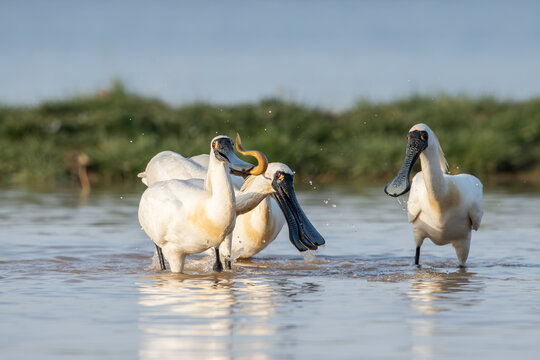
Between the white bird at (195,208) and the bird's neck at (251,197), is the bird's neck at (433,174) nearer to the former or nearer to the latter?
the bird's neck at (251,197)

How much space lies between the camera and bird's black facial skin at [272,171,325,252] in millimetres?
9641

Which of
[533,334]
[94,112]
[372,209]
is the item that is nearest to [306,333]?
[533,334]

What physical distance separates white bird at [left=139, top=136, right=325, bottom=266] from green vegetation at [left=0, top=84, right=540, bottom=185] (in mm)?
12432

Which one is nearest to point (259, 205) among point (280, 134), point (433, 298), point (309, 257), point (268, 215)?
point (268, 215)

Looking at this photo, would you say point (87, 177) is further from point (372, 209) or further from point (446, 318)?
point (446, 318)

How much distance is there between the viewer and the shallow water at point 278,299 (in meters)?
6.08

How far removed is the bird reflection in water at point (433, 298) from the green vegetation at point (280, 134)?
1430 centimetres

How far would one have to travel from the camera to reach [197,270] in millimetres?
10281

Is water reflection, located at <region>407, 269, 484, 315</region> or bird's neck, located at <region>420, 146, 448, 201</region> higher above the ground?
bird's neck, located at <region>420, 146, 448, 201</region>

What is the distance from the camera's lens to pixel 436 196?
9977 millimetres

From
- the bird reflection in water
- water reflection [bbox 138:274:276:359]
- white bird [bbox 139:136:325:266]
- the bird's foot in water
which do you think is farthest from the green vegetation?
water reflection [bbox 138:274:276:359]

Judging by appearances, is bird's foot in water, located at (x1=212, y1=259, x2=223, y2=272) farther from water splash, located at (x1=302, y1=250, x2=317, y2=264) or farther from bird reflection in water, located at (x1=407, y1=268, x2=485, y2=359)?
bird reflection in water, located at (x1=407, y1=268, x2=485, y2=359)

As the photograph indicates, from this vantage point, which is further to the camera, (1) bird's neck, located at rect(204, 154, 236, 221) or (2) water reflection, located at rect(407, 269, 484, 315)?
(1) bird's neck, located at rect(204, 154, 236, 221)

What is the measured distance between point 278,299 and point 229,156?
146cm
